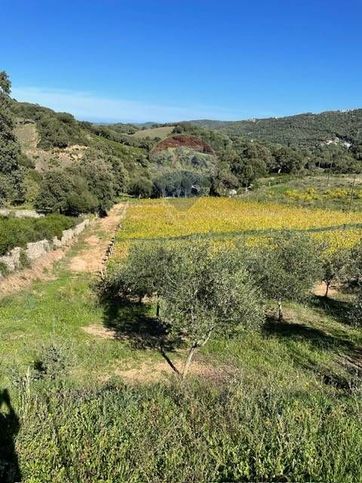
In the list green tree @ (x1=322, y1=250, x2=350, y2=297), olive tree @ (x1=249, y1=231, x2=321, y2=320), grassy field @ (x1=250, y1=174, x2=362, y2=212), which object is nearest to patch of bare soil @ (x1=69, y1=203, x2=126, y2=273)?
Answer: olive tree @ (x1=249, y1=231, x2=321, y2=320)

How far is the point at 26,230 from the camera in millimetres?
32656

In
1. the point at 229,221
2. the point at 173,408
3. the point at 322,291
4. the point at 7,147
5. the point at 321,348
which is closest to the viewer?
the point at 173,408

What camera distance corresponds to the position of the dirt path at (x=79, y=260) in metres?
26.1

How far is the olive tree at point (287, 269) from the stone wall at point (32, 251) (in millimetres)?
15418

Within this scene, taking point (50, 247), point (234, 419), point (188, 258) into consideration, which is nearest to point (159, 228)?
point (50, 247)

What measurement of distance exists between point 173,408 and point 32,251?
79.9ft

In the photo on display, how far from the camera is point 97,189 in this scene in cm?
6225

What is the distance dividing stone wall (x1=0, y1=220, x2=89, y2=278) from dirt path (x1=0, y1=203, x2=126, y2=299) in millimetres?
411

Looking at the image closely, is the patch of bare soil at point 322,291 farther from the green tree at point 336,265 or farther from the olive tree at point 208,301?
the olive tree at point 208,301

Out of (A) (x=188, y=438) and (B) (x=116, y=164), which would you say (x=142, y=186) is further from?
(A) (x=188, y=438)

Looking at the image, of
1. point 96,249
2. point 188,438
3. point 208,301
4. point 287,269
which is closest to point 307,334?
point 287,269

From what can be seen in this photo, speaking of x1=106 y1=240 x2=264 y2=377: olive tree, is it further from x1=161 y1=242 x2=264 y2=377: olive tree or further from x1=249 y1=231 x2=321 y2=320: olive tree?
x1=249 y1=231 x2=321 y2=320: olive tree

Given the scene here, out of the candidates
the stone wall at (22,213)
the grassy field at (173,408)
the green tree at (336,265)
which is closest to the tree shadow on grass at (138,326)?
the grassy field at (173,408)

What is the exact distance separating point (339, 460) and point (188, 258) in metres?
11.4
